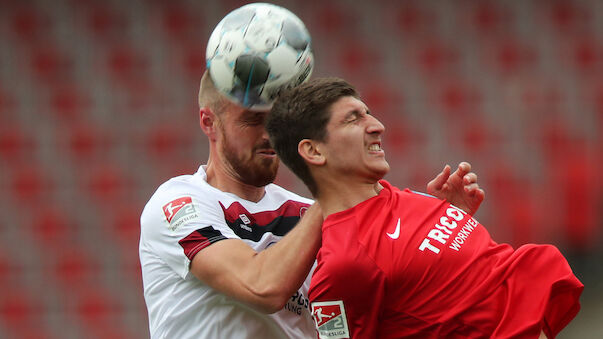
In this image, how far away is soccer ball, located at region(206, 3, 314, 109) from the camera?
2.93 meters

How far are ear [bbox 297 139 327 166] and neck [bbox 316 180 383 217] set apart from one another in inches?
3.0

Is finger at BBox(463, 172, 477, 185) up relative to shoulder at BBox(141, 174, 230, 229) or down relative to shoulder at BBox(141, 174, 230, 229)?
up

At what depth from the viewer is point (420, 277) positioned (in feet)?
7.95

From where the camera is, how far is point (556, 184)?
6902 millimetres

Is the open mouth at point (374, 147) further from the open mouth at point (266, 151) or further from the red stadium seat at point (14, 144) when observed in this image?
the red stadium seat at point (14, 144)

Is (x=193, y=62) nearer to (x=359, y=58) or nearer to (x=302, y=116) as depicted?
(x=359, y=58)

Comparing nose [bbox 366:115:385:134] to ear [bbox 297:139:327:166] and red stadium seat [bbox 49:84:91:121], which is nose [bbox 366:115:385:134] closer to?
ear [bbox 297:139:327:166]

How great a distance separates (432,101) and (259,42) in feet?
14.7

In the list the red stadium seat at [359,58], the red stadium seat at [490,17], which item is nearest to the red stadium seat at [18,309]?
the red stadium seat at [359,58]

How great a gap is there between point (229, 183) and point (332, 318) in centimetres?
90

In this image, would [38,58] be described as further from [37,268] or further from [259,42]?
[259,42]

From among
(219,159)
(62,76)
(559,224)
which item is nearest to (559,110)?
(559,224)

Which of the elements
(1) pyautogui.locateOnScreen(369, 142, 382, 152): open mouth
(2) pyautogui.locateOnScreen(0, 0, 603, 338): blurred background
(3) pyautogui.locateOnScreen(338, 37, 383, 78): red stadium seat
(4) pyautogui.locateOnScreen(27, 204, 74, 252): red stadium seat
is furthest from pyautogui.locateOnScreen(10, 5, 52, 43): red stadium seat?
(1) pyautogui.locateOnScreen(369, 142, 382, 152): open mouth

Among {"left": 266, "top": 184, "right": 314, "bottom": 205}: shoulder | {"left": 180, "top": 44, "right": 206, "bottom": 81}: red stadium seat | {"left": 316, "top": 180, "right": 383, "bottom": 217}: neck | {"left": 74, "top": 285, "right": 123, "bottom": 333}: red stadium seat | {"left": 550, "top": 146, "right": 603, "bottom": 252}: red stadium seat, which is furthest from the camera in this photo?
{"left": 180, "top": 44, "right": 206, "bottom": 81}: red stadium seat
